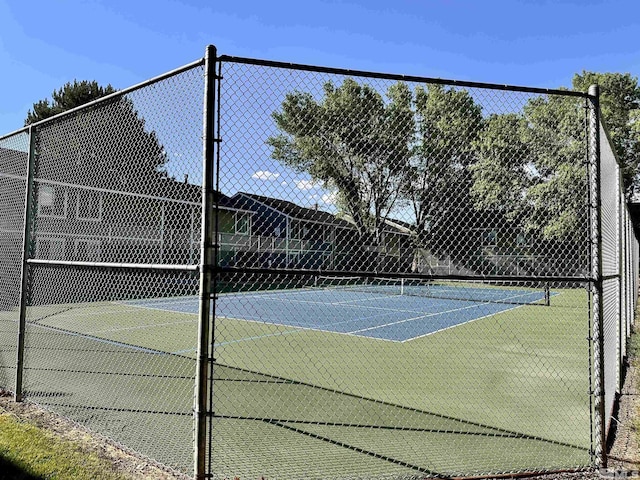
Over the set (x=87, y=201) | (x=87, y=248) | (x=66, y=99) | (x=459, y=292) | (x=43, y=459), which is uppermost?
(x=66, y=99)

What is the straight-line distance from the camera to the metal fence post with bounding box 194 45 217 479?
2896 millimetres

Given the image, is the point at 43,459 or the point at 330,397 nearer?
the point at 43,459

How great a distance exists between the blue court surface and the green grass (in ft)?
15.9

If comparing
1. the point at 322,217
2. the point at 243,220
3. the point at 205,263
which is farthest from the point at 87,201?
the point at 205,263

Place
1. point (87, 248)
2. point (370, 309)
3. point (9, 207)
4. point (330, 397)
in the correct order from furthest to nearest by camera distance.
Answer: point (370, 309) → point (87, 248) → point (9, 207) → point (330, 397)

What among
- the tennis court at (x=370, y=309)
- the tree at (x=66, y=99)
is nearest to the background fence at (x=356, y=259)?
the tennis court at (x=370, y=309)

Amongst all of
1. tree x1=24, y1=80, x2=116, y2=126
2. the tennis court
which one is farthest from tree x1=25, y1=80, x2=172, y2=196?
tree x1=24, y1=80, x2=116, y2=126

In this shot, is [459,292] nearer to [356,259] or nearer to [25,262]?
[356,259]

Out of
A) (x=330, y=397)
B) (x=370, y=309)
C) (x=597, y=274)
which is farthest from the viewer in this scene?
(x=370, y=309)

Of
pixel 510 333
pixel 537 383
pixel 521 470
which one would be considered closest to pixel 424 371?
pixel 537 383

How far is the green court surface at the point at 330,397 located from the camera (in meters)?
3.67

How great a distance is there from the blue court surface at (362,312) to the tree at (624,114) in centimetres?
1784

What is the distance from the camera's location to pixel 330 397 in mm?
5367

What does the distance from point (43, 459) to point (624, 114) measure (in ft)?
127
